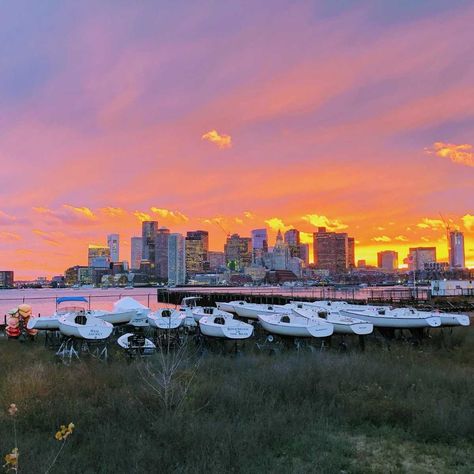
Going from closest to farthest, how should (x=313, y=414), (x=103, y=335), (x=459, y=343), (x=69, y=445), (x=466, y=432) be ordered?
(x=69, y=445) → (x=466, y=432) → (x=313, y=414) → (x=103, y=335) → (x=459, y=343)

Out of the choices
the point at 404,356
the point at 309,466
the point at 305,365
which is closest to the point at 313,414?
the point at 309,466

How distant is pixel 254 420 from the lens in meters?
9.53

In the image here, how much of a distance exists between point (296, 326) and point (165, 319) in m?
7.53

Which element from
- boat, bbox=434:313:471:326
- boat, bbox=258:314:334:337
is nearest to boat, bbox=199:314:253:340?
boat, bbox=258:314:334:337

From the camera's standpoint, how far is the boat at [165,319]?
24.5 meters

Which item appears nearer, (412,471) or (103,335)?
(412,471)

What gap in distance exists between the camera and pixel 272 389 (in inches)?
456

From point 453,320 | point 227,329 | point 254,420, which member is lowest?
point 254,420

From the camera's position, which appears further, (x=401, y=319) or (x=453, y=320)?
(x=453, y=320)

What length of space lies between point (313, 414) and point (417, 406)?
232cm

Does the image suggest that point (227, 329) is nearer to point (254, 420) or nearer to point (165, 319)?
point (165, 319)

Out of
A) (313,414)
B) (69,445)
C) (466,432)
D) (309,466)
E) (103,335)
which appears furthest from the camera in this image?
(103,335)

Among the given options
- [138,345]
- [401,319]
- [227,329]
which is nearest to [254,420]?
[138,345]

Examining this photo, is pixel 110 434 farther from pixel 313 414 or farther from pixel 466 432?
pixel 466 432
